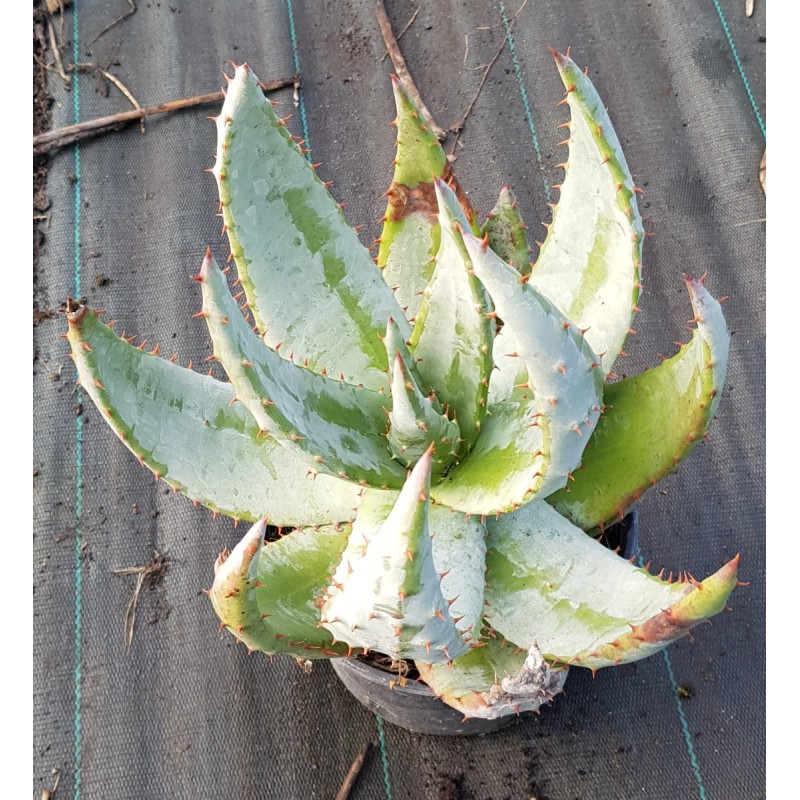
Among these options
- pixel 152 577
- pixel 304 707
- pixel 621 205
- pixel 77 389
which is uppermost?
pixel 621 205

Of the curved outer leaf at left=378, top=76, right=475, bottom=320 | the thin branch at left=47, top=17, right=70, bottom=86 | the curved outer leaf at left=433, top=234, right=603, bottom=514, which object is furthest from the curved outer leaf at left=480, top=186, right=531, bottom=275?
the thin branch at left=47, top=17, right=70, bottom=86

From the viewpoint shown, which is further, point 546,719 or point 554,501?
point 546,719

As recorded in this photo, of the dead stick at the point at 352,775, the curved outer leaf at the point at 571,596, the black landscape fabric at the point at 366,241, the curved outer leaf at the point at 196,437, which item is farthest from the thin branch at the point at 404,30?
the dead stick at the point at 352,775

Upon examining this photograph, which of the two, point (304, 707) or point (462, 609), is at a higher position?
point (462, 609)

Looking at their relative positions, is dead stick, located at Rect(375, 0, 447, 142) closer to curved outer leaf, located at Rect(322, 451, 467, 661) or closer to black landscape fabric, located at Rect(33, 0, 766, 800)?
black landscape fabric, located at Rect(33, 0, 766, 800)

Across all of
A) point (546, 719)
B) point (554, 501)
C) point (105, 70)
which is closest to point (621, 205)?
point (554, 501)

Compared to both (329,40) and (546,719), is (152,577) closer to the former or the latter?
(546,719)

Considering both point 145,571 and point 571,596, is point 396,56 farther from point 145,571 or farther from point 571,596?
point 571,596
